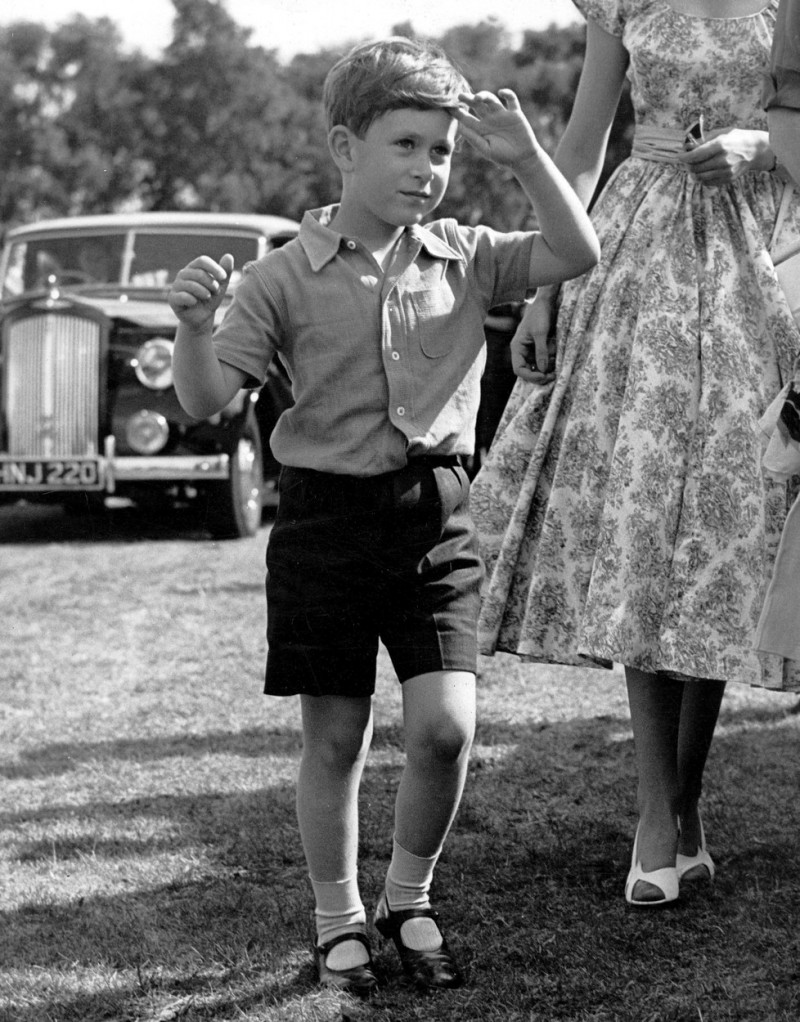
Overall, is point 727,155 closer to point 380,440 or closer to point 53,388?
point 380,440

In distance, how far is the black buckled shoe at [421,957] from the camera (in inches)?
98.7

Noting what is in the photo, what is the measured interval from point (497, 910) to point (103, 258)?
7.47 m

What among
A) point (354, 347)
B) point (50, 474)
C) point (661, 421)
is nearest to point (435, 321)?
point (354, 347)

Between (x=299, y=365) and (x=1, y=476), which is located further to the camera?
(x=1, y=476)

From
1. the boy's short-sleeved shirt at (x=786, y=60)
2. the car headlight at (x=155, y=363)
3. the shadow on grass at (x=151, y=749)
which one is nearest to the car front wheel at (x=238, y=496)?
the car headlight at (x=155, y=363)

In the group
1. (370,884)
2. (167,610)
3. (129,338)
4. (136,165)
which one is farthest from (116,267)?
(136,165)

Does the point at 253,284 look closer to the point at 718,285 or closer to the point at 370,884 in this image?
the point at 718,285

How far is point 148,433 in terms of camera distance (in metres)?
8.70

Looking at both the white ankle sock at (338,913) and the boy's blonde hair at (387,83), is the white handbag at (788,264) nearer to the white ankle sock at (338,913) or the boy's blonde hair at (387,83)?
the boy's blonde hair at (387,83)

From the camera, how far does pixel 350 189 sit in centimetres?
252

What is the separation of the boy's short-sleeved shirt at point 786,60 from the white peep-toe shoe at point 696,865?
1.56 m

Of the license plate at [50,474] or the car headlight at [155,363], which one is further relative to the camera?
the license plate at [50,474]

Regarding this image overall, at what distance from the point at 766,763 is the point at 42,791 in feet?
6.45

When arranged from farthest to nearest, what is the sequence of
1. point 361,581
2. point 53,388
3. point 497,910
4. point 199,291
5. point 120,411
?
point 53,388 < point 120,411 < point 497,910 < point 361,581 < point 199,291
